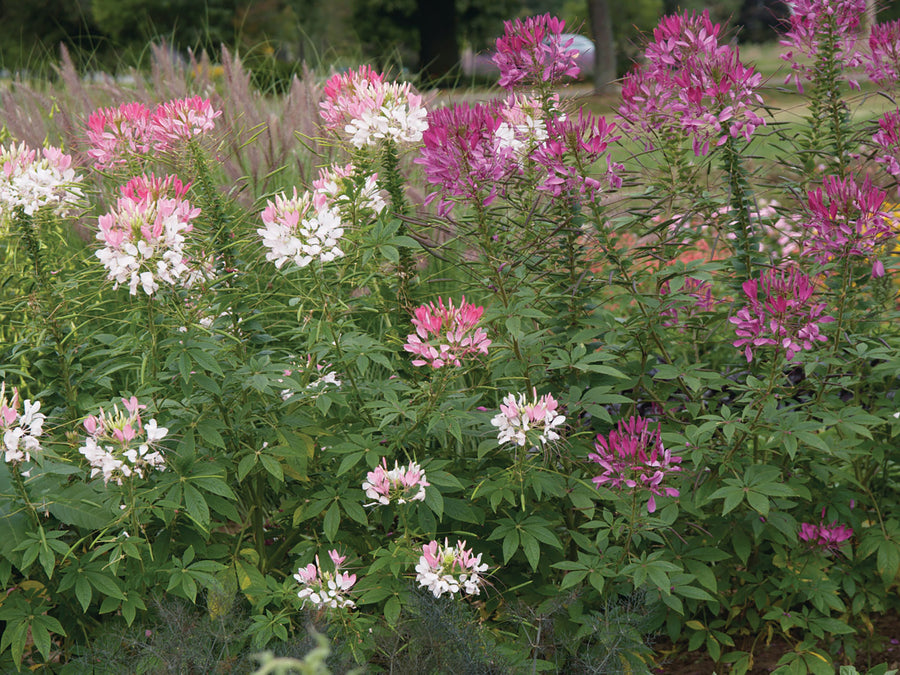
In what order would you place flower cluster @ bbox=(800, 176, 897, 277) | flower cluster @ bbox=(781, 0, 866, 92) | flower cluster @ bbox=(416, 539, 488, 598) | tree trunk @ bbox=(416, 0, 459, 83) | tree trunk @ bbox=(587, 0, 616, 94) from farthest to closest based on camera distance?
tree trunk @ bbox=(416, 0, 459, 83)
tree trunk @ bbox=(587, 0, 616, 94)
flower cluster @ bbox=(781, 0, 866, 92)
flower cluster @ bbox=(800, 176, 897, 277)
flower cluster @ bbox=(416, 539, 488, 598)

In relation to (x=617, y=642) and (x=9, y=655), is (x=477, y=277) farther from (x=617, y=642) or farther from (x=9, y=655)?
(x=9, y=655)

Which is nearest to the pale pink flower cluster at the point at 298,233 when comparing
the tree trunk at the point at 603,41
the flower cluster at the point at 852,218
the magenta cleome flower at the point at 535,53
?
the magenta cleome flower at the point at 535,53

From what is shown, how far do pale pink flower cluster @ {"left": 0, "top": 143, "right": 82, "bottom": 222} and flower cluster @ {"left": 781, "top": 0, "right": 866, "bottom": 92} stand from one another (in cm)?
216

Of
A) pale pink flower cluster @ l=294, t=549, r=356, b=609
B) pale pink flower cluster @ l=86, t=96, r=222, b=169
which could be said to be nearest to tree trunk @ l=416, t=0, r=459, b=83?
pale pink flower cluster @ l=86, t=96, r=222, b=169

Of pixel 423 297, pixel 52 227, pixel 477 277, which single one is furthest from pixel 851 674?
pixel 52 227

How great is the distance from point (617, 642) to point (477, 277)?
46.8 inches

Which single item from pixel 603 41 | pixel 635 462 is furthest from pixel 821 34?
pixel 603 41

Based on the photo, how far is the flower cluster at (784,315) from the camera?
2035 mm

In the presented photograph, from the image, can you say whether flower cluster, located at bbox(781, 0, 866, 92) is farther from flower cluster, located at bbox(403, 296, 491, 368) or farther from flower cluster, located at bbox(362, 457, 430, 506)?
flower cluster, located at bbox(362, 457, 430, 506)

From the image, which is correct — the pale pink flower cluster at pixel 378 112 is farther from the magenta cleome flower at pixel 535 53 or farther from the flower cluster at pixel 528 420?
the flower cluster at pixel 528 420

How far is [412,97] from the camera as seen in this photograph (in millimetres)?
2498

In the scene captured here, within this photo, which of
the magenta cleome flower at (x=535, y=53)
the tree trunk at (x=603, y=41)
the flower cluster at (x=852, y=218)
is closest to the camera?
the flower cluster at (x=852, y=218)

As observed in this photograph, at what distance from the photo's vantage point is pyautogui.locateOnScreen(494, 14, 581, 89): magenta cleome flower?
238 cm

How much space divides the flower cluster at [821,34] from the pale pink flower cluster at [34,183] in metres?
2.16
